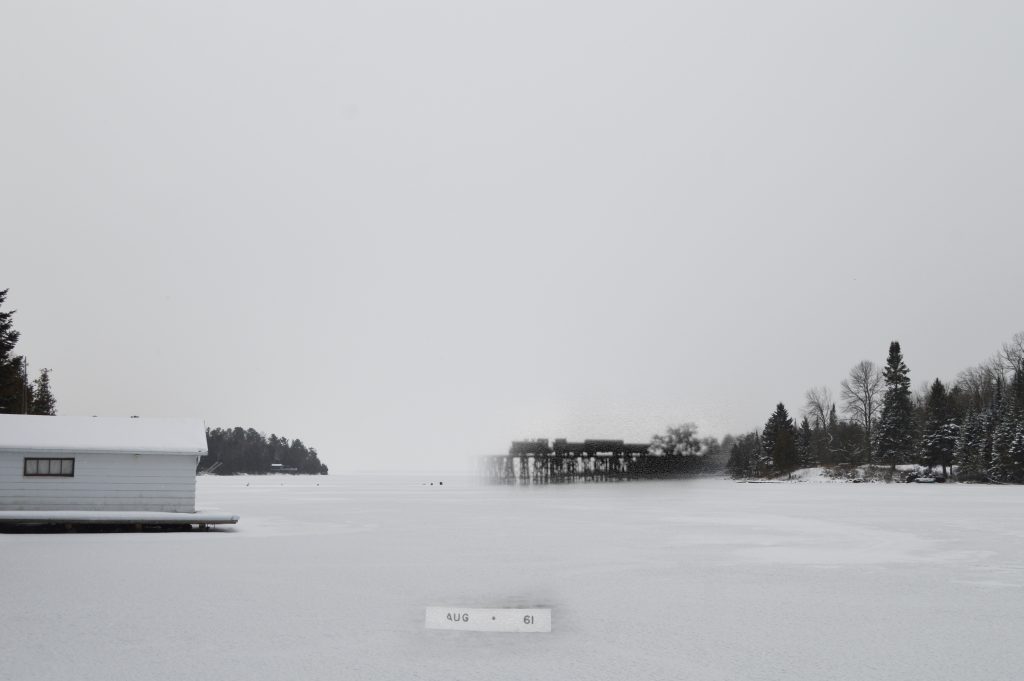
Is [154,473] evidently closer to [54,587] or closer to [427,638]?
[54,587]

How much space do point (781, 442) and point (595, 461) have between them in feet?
174

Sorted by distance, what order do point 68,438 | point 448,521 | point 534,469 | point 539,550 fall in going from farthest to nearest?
point 534,469 < point 448,521 < point 68,438 < point 539,550

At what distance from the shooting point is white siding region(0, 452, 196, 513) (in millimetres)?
31906

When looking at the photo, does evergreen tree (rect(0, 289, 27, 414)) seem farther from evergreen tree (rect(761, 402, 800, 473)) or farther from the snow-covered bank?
evergreen tree (rect(761, 402, 800, 473))

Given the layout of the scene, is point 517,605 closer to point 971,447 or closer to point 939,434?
point 971,447

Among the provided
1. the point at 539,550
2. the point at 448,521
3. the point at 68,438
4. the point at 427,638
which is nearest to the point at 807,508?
the point at 448,521

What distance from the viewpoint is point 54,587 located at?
1669cm

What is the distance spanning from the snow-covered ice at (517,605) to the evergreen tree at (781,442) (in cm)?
10502

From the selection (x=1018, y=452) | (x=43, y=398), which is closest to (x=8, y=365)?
(x=43, y=398)

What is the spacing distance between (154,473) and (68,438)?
126 inches

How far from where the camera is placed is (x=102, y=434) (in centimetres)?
3309

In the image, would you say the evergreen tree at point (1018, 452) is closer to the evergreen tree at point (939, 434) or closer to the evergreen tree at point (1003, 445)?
the evergreen tree at point (1003, 445)
